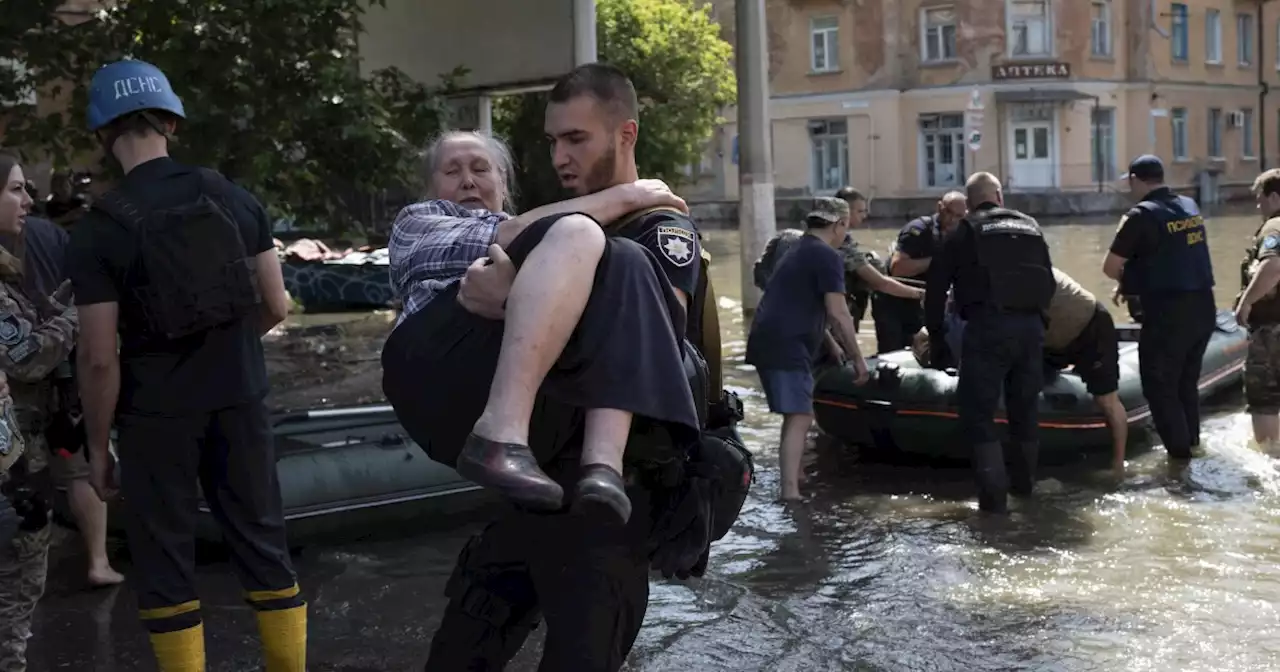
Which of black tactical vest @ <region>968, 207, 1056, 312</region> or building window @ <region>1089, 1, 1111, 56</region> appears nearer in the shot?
black tactical vest @ <region>968, 207, 1056, 312</region>

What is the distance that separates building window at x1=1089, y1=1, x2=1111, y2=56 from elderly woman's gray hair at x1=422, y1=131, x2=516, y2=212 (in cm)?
4360

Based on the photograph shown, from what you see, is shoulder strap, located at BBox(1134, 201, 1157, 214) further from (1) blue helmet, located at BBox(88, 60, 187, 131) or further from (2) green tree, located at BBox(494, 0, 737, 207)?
(2) green tree, located at BBox(494, 0, 737, 207)

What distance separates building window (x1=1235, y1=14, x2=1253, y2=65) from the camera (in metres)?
49.5

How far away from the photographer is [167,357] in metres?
4.09

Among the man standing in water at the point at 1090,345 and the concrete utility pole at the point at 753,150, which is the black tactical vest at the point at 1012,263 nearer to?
the man standing in water at the point at 1090,345

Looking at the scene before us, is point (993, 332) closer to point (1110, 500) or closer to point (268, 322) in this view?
point (1110, 500)

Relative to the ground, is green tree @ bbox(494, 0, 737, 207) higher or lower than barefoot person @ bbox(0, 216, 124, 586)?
higher

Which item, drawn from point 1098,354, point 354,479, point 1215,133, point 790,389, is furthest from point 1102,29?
point 354,479

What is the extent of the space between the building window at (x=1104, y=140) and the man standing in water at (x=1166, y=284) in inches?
1447

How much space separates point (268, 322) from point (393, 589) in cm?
204

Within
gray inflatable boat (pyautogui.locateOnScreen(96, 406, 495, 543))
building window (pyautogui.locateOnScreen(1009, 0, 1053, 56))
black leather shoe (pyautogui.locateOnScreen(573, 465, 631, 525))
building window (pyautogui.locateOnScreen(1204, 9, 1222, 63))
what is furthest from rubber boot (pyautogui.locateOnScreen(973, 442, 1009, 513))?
building window (pyautogui.locateOnScreen(1204, 9, 1222, 63))

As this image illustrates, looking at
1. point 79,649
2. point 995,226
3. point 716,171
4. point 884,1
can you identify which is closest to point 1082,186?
point 884,1

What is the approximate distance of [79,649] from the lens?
5.26m

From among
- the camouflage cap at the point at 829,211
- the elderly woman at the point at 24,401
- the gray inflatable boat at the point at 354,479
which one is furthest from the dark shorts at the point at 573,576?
the camouflage cap at the point at 829,211
